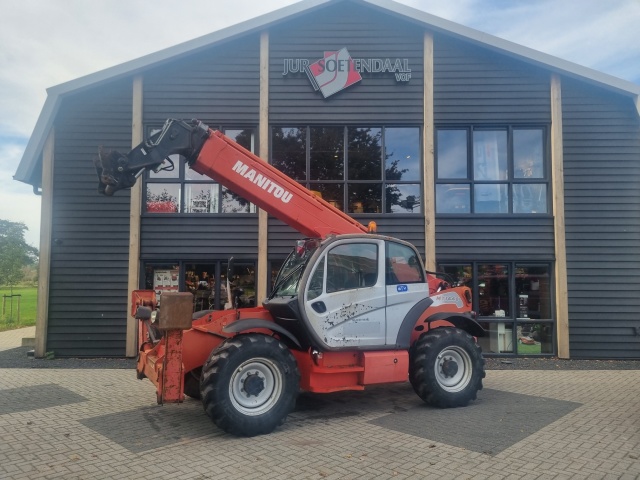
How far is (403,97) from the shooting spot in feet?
36.0

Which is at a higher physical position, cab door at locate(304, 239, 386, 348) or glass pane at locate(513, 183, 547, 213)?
glass pane at locate(513, 183, 547, 213)

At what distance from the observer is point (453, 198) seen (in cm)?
1091

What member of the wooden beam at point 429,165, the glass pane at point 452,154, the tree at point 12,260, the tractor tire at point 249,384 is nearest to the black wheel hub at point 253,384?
the tractor tire at point 249,384

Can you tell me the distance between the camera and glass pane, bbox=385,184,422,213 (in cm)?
1088

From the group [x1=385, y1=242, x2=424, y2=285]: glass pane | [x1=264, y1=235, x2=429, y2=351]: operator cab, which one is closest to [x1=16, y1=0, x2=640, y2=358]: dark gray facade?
[x1=385, y1=242, x2=424, y2=285]: glass pane

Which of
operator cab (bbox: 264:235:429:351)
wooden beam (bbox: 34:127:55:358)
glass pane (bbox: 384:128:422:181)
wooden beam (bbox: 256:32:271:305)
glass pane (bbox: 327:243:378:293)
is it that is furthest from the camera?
glass pane (bbox: 384:128:422:181)

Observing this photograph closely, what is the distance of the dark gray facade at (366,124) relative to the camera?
10.5 metres

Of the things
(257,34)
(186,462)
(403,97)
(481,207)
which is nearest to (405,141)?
(403,97)

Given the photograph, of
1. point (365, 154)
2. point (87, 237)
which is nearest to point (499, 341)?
point (365, 154)

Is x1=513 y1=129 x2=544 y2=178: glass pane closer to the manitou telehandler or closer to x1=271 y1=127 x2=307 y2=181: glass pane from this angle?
x1=271 y1=127 x2=307 y2=181: glass pane

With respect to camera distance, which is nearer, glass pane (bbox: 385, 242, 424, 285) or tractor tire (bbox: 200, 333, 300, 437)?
tractor tire (bbox: 200, 333, 300, 437)

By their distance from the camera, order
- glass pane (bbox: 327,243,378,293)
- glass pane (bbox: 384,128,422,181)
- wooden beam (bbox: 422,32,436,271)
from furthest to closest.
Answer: glass pane (bbox: 384,128,422,181)
wooden beam (bbox: 422,32,436,271)
glass pane (bbox: 327,243,378,293)

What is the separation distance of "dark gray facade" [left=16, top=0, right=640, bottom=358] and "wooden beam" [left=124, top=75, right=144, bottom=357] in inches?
6.0

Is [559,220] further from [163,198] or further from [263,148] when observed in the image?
[163,198]
